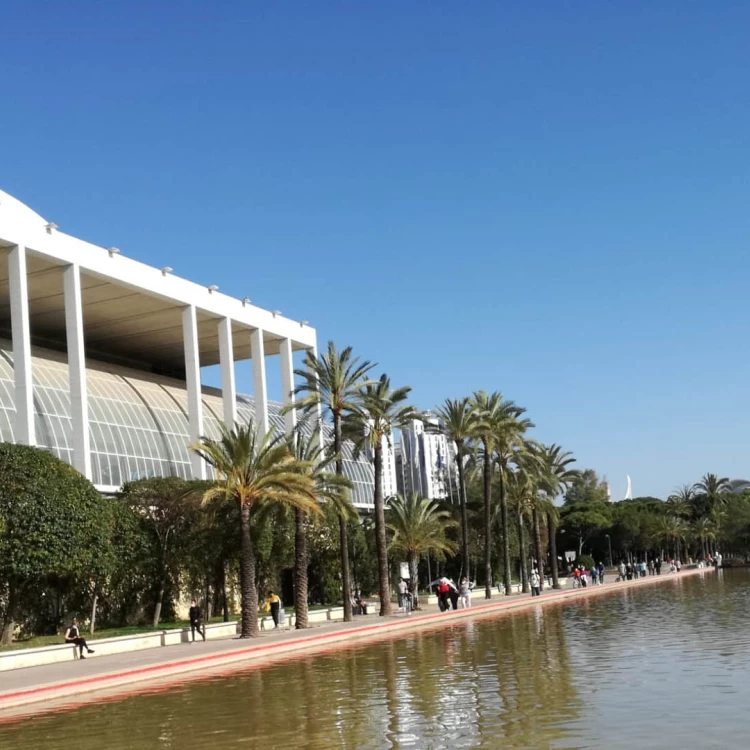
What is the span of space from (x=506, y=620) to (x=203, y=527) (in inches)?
510

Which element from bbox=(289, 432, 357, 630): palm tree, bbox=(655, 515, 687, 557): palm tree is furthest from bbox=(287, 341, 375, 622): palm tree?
bbox=(655, 515, 687, 557): palm tree

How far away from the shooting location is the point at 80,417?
49.0 m

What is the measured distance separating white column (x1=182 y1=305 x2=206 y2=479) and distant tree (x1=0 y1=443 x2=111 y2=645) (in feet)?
59.5

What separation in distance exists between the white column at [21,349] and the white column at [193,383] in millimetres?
11621

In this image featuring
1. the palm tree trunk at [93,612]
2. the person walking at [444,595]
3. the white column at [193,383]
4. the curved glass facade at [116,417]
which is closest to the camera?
the palm tree trunk at [93,612]

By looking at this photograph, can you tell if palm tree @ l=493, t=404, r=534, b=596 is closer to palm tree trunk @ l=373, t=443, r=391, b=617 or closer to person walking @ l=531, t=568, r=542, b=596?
person walking @ l=531, t=568, r=542, b=596

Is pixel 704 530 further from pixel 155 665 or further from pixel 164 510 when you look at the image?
pixel 155 665

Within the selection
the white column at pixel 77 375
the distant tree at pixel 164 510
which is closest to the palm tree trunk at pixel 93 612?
the distant tree at pixel 164 510

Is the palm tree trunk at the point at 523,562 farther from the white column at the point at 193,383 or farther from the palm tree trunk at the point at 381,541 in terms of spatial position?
the white column at the point at 193,383

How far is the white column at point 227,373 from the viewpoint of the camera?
203ft

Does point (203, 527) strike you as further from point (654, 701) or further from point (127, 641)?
point (654, 701)

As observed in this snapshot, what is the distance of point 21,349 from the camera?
46969 mm

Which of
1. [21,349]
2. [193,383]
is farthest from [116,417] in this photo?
[21,349]

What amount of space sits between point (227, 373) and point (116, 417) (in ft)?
23.8
